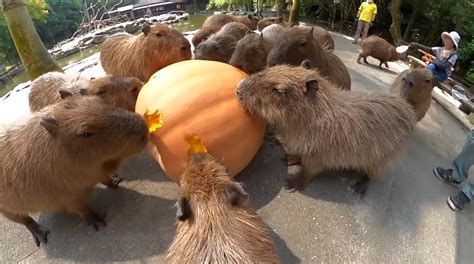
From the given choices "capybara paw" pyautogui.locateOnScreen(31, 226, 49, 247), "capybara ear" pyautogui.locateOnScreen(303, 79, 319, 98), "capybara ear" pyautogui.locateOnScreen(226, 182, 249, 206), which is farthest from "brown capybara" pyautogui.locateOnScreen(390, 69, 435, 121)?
"capybara paw" pyautogui.locateOnScreen(31, 226, 49, 247)

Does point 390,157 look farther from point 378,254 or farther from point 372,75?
point 372,75

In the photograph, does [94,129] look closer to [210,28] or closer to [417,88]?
[210,28]

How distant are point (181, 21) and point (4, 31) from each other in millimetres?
18506

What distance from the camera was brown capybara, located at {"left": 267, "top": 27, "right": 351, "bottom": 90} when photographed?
4.35 m

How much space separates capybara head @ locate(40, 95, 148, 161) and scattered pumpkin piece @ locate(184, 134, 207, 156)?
0.41 meters

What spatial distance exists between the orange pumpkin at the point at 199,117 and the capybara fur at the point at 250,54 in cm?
99

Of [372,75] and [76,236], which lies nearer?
[76,236]

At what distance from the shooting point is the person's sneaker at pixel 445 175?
4.12 m

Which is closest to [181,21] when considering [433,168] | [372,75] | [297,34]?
[372,75]

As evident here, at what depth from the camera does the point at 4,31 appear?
1133 inches

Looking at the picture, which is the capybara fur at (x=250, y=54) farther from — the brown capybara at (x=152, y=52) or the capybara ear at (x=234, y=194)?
the capybara ear at (x=234, y=194)

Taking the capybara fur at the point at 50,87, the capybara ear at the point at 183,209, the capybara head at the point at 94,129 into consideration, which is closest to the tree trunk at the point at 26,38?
the capybara fur at the point at 50,87

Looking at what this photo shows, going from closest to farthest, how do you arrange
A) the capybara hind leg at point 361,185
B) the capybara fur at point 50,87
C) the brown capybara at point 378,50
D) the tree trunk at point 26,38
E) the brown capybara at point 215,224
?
1. the brown capybara at point 215,224
2. the capybara hind leg at point 361,185
3. the capybara fur at point 50,87
4. the tree trunk at point 26,38
5. the brown capybara at point 378,50

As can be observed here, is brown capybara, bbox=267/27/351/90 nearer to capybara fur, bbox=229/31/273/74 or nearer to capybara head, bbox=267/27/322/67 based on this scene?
capybara head, bbox=267/27/322/67
